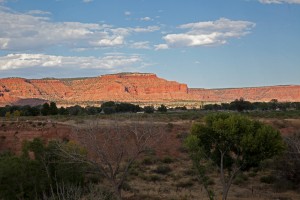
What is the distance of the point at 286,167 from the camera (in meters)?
21.2

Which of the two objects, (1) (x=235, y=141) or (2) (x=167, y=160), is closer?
(1) (x=235, y=141)

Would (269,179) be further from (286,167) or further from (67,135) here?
(67,135)

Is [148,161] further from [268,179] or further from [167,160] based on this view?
[268,179]

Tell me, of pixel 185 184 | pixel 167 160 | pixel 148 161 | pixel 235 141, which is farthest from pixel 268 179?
pixel 148 161

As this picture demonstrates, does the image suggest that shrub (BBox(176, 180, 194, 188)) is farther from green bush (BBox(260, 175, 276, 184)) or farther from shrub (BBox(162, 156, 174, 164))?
shrub (BBox(162, 156, 174, 164))

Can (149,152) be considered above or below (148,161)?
above

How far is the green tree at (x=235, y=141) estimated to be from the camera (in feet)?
53.0

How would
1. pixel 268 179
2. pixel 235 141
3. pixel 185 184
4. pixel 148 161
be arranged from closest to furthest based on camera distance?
pixel 235 141 → pixel 185 184 → pixel 268 179 → pixel 148 161

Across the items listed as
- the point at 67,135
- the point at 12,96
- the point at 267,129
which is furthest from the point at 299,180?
the point at 12,96

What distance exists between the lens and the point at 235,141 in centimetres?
1667

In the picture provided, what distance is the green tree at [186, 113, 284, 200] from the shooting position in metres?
16.1

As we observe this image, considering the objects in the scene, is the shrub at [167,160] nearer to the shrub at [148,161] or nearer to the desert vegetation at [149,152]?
the shrub at [148,161]

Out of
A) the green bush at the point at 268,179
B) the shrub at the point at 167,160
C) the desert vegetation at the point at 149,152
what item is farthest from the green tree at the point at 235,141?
the shrub at the point at 167,160

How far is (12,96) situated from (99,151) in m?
180
